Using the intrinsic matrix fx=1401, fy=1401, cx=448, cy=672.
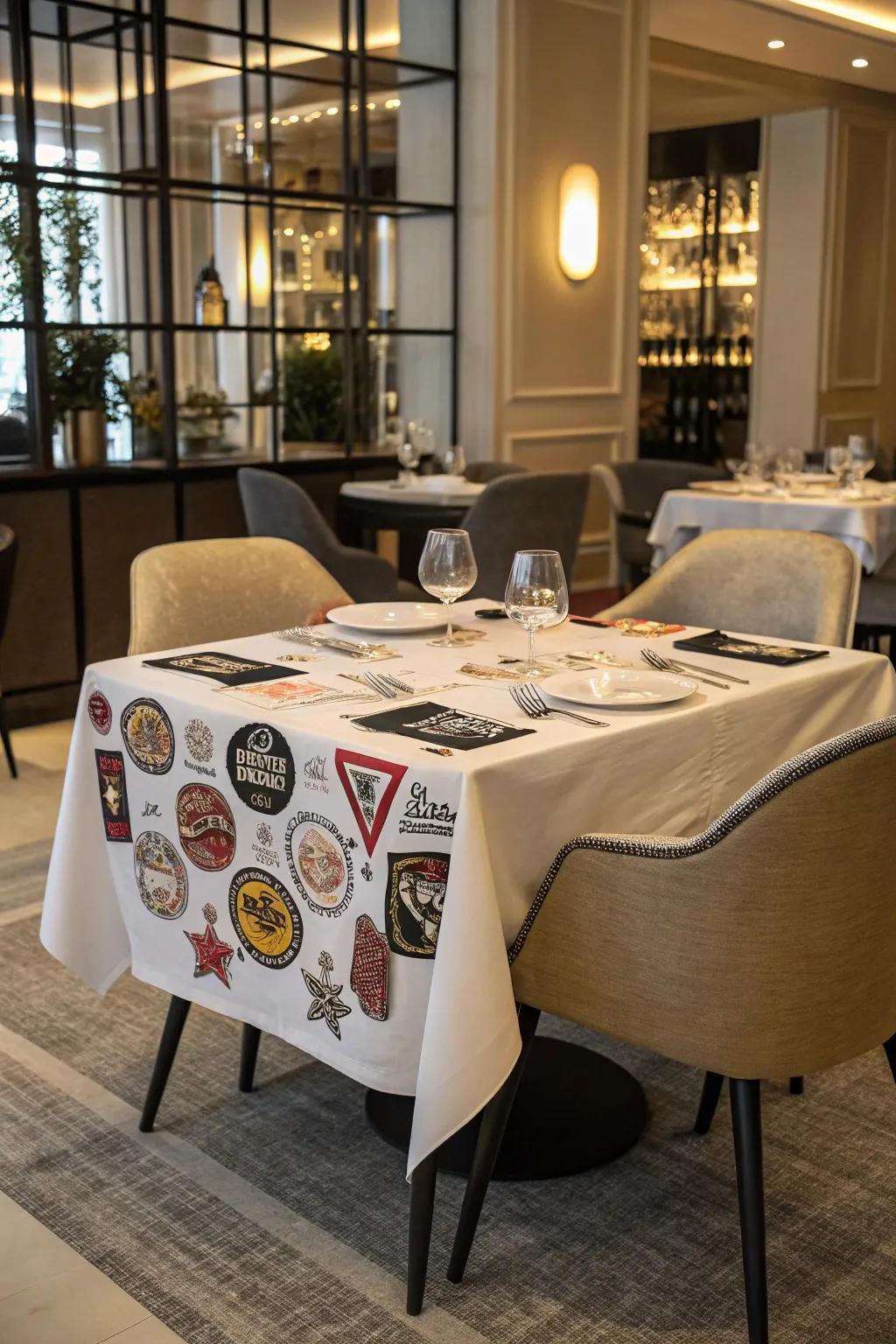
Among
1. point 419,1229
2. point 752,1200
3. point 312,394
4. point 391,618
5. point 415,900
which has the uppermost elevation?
point 312,394

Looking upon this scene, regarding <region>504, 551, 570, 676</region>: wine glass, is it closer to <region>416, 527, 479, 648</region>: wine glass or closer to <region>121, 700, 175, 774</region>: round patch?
<region>416, 527, 479, 648</region>: wine glass

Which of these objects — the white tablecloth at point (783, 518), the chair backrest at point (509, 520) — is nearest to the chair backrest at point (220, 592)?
the chair backrest at point (509, 520)

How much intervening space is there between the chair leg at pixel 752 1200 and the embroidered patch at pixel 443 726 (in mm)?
530

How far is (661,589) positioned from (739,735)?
0.98 meters

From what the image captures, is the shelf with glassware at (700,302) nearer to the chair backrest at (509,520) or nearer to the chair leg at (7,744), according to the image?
the chair backrest at (509,520)

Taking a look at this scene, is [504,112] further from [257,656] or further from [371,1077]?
[371,1077]

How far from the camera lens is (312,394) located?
6219mm

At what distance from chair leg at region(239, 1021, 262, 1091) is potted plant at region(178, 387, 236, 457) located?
3.64 meters

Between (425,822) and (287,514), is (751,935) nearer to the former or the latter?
(425,822)

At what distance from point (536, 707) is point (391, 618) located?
0.69 meters

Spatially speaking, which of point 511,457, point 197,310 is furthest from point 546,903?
point 511,457

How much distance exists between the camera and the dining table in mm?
4906

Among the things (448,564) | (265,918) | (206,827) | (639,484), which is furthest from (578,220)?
(265,918)

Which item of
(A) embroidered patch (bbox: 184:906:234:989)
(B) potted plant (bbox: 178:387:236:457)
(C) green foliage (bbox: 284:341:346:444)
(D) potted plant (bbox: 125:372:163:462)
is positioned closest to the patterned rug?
(A) embroidered patch (bbox: 184:906:234:989)
